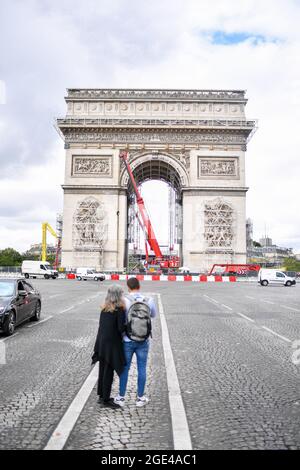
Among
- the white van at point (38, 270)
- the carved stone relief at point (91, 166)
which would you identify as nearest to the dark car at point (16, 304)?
the white van at point (38, 270)

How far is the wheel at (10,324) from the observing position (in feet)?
30.3

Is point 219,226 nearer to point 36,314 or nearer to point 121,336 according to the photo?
point 36,314

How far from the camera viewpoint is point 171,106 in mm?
51000

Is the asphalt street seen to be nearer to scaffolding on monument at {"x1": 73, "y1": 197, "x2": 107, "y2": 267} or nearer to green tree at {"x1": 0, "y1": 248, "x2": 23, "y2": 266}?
scaffolding on monument at {"x1": 73, "y1": 197, "x2": 107, "y2": 267}

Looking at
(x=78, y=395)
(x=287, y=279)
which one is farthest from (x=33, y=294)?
(x=287, y=279)

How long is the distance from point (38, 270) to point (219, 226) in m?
20.9

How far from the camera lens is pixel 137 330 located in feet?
15.0

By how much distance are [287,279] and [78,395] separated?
3629 centimetres

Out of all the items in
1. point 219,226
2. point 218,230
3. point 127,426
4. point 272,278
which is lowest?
point 127,426

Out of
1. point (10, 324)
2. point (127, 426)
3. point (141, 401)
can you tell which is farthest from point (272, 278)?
point (127, 426)

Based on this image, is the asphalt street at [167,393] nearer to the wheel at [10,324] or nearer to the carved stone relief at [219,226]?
the wheel at [10,324]

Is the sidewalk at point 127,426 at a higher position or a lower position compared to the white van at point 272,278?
lower

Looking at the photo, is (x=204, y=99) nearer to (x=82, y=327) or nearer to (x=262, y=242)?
(x=82, y=327)

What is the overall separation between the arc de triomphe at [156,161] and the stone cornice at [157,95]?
12 centimetres
